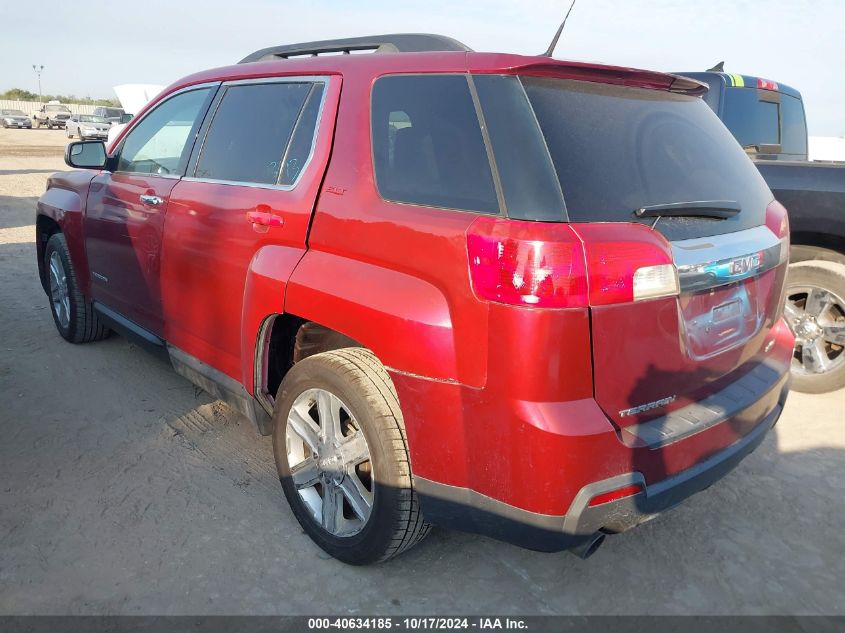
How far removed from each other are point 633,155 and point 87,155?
337 centimetres

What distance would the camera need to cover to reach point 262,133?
296 cm

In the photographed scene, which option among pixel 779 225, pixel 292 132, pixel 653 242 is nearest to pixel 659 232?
pixel 653 242

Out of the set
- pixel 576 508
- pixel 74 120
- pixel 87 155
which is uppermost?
pixel 74 120

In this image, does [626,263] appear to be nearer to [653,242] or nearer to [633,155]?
[653,242]

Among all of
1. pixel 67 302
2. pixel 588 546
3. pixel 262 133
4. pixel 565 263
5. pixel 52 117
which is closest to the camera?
pixel 565 263

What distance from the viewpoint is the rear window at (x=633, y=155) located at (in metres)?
1.95

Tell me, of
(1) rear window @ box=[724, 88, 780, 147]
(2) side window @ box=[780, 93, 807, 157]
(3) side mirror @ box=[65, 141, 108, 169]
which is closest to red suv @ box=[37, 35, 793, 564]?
(3) side mirror @ box=[65, 141, 108, 169]

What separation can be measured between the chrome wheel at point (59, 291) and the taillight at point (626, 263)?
13.8ft

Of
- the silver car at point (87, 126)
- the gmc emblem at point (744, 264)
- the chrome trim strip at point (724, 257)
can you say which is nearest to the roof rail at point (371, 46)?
the chrome trim strip at point (724, 257)

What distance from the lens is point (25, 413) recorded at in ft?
12.3

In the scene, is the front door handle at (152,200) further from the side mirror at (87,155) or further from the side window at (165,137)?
the side mirror at (87,155)

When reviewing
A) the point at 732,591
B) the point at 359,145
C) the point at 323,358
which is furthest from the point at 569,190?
the point at 732,591

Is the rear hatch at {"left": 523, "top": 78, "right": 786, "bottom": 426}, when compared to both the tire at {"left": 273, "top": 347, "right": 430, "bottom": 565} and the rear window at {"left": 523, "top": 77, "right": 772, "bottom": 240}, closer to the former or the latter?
the rear window at {"left": 523, "top": 77, "right": 772, "bottom": 240}

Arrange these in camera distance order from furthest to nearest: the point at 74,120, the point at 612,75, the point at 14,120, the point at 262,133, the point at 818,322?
the point at 14,120 → the point at 74,120 → the point at 818,322 → the point at 262,133 → the point at 612,75
